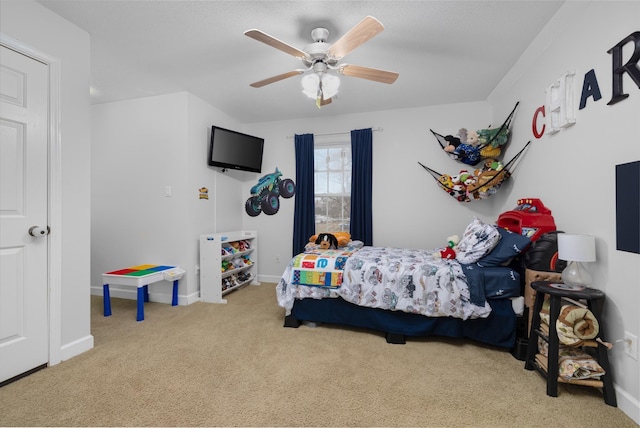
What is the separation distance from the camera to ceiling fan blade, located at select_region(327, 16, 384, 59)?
169 centimetres

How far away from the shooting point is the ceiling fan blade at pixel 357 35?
169 cm

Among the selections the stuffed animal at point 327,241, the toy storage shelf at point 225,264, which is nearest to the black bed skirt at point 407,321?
the stuffed animal at point 327,241

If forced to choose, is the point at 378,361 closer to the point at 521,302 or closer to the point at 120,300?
the point at 521,302

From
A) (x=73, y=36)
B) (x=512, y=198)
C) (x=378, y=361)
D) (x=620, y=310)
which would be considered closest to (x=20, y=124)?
(x=73, y=36)

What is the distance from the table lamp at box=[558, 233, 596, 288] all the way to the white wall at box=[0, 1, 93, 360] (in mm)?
3207

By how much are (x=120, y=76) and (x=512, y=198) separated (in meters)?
4.22

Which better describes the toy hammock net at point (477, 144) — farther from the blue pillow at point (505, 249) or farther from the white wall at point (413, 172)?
the blue pillow at point (505, 249)

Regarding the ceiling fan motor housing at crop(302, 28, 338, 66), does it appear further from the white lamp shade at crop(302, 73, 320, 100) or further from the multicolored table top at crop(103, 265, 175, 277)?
the multicolored table top at crop(103, 265, 175, 277)

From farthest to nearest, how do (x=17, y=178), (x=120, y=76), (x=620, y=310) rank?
(x=120, y=76), (x=17, y=178), (x=620, y=310)

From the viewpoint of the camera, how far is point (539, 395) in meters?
1.67

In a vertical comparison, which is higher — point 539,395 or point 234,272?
point 234,272

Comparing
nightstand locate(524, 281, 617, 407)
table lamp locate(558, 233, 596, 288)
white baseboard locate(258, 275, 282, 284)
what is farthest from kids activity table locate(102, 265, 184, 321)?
table lamp locate(558, 233, 596, 288)

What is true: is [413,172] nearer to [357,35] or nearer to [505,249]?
[505,249]

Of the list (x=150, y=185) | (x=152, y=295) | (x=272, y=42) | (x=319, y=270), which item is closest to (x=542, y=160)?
(x=319, y=270)
